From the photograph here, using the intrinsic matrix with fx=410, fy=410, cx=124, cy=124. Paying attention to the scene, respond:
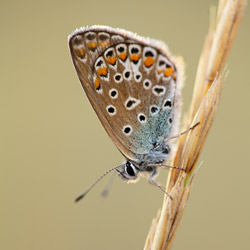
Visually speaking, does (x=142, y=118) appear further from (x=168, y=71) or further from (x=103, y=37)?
(x=103, y=37)

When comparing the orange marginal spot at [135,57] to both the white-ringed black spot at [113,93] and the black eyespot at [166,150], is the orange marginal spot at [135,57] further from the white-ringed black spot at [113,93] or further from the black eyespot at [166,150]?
the black eyespot at [166,150]

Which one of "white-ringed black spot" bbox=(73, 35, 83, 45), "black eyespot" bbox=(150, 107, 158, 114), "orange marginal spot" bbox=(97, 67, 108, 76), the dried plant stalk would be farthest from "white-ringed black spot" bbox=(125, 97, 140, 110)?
the dried plant stalk

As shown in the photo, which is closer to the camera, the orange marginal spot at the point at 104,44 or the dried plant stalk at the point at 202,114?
the dried plant stalk at the point at 202,114

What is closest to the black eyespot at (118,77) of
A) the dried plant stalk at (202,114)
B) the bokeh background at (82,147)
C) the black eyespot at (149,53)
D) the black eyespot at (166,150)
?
the black eyespot at (149,53)

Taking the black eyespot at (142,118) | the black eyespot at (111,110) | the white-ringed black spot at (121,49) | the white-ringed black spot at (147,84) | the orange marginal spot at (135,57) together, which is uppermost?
the white-ringed black spot at (121,49)

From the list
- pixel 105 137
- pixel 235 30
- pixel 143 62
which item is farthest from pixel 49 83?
pixel 235 30

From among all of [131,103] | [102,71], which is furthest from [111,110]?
[102,71]

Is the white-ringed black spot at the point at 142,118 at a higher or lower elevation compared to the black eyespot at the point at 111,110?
lower

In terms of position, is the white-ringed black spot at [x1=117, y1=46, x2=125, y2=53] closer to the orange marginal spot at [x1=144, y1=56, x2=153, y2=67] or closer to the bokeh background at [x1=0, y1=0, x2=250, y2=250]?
the orange marginal spot at [x1=144, y1=56, x2=153, y2=67]
